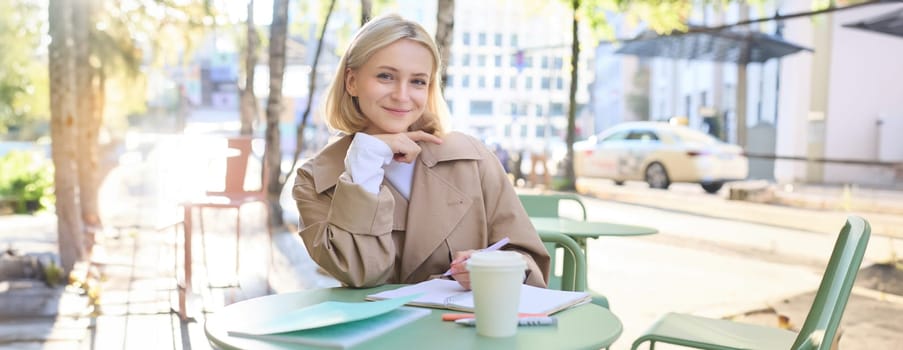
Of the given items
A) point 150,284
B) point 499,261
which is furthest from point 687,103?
point 499,261

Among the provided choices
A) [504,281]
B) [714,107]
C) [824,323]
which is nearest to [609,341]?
[504,281]

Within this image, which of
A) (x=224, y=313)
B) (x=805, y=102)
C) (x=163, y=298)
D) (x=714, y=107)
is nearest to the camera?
(x=224, y=313)

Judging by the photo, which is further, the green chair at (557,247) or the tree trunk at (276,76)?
the tree trunk at (276,76)

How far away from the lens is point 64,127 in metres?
6.44

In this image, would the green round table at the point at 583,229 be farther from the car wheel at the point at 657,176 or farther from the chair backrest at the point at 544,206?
the car wheel at the point at 657,176

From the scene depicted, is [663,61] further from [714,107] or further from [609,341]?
[609,341]

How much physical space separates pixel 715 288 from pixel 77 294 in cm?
444

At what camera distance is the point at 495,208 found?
6.73ft

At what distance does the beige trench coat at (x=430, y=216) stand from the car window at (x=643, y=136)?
15.4 meters

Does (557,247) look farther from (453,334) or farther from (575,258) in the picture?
(453,334)

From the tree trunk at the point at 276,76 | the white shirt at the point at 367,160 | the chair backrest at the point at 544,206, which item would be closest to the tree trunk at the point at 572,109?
the tree trunk at the point at 276,76

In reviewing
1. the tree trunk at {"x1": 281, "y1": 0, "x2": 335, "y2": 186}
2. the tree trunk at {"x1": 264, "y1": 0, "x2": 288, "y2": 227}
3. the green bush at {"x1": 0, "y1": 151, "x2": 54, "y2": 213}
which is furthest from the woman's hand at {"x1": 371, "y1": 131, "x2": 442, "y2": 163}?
the green bush at {"x1": 0, "y1": 151, "x2": 54, "y2": 213}

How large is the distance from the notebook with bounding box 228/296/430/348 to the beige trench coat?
0.34m

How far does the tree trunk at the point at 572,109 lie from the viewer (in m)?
15.2
